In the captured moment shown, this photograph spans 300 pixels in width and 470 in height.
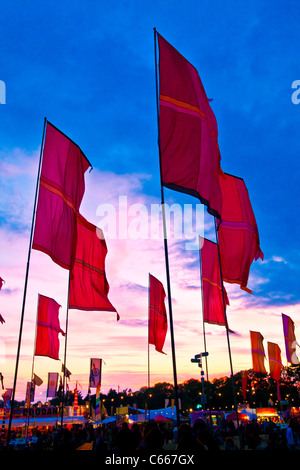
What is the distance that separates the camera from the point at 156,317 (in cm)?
2619

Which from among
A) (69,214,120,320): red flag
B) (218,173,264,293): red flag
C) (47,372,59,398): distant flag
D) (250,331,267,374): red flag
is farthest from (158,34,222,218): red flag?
(47,372,59,398): distant flag

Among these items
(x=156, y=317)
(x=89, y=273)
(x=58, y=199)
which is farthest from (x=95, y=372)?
(x=58, y=199)

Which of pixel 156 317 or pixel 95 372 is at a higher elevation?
pixel 156 317

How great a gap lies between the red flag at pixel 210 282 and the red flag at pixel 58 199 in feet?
28.4

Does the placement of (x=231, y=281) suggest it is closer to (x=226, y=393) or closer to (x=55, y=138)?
(x=55, y=138)

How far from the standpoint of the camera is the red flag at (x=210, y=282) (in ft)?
65.8

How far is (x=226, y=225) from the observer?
14891mm

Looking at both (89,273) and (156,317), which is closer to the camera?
(89,273)

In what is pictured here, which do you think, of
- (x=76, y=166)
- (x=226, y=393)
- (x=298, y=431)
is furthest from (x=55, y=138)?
(x=226, y=393)

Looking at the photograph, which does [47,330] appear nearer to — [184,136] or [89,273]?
[89,273]

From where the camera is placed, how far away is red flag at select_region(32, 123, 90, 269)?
12.2 metres

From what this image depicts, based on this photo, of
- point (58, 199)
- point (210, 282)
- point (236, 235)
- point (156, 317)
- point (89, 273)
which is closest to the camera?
point (58, 199)

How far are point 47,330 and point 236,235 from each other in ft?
46.1
